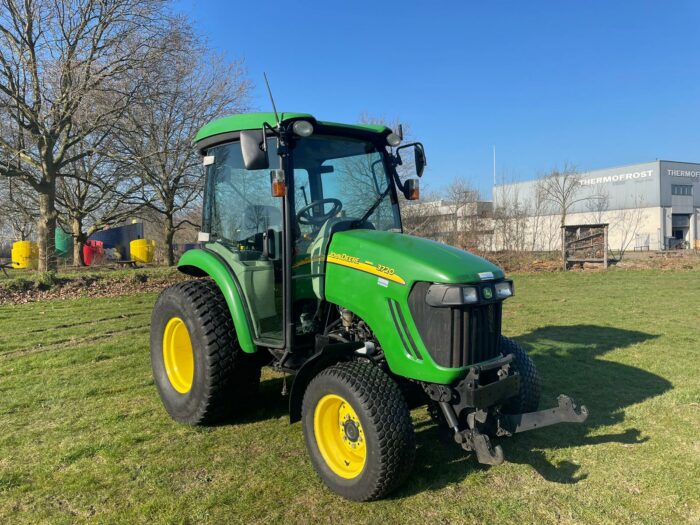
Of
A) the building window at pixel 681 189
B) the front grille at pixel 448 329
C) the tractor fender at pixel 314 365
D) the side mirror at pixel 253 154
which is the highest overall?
the building window at pixel 681 189

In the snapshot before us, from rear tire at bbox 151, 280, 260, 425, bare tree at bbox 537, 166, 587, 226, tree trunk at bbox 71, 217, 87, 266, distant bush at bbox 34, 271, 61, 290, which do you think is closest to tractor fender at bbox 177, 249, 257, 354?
rear tire at bbox 151, 280, 260, 425

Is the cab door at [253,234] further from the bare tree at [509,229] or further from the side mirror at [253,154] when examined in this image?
the bare tree at [509,229]

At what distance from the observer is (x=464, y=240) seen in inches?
968

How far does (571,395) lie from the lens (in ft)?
16.0

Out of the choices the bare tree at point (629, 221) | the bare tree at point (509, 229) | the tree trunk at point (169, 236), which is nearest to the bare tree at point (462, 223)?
the bare tree at point (509, 229)

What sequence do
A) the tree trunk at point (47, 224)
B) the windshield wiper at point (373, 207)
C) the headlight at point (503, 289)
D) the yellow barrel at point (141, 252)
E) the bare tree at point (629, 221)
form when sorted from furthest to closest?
1. the bare tree at point (629, 221)
2. the yellow barrel at point (141, 252)
3. the tree trunk at point (47, 224)
4. the windshield wiper at point (373, 207)
5. the headlight at point (503, 289)

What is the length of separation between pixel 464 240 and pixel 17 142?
18.4 metres

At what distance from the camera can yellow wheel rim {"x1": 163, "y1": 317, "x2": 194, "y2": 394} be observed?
4441mm

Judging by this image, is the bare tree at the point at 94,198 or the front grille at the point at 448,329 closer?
the front grille at the point at 448,329

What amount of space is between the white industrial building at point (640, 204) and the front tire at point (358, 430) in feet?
146

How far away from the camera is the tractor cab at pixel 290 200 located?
353 centimetres

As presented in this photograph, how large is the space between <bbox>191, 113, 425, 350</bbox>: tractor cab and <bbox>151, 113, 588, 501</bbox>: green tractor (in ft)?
0.04

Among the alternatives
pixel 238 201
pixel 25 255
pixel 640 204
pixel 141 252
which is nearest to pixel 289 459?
pixel 238 201

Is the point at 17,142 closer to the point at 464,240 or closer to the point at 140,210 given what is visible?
the point at 140,210
